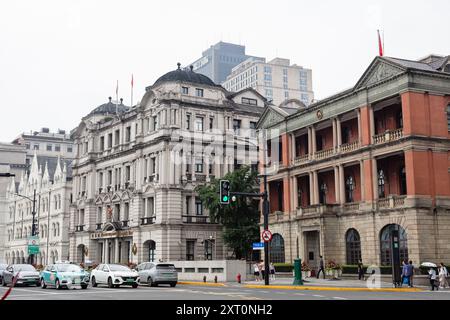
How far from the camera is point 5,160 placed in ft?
413

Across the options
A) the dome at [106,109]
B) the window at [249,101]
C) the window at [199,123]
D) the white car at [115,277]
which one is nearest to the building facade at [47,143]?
the dome at [106,109]

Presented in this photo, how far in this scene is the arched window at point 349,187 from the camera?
4806 cm

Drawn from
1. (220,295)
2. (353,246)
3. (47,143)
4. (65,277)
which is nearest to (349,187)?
(353,246)

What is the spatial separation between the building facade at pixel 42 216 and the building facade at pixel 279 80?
278 feet

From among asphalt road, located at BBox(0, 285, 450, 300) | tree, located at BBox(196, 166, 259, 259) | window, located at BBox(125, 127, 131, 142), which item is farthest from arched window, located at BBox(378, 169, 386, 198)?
window, located at BBox(125, 127, 131, 142)

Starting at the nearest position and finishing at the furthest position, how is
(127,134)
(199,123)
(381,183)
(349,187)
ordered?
(381,183) → (349,187) → (199,123) → (127,134)

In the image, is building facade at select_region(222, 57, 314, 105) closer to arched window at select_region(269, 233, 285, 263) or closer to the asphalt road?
arched window at select_region(269, 233, 285, 263)

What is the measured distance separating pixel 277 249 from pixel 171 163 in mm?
17013

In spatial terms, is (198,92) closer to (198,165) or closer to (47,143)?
(198,165)

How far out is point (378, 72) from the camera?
4288 cm

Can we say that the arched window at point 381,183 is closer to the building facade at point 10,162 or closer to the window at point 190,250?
the window at point 190,250

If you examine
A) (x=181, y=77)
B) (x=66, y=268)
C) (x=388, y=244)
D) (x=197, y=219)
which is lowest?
(x=66, y=268)

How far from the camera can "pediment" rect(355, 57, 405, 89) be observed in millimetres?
41250
